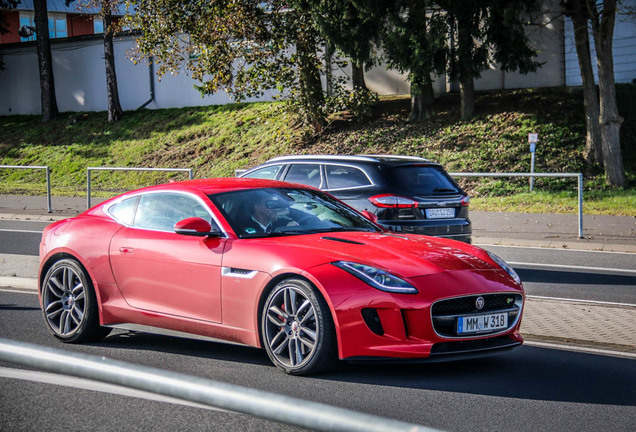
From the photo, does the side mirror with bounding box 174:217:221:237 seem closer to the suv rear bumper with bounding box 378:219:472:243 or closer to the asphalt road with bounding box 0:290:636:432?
the asphalt road with bounding box 0:290:636:432

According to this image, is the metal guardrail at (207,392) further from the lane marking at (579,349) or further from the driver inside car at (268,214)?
the lane marking at (579,349)

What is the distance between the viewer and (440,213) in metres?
11.0

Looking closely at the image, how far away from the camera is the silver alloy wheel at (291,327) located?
6098 millimetres

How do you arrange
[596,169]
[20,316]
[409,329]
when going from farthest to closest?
1. [596,169]
2. [20,316]
3. [409,329]

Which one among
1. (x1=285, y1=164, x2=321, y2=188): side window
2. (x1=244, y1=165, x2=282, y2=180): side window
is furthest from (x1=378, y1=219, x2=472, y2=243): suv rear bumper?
(x1=244, y1=165, x2=282, y2=180): side window

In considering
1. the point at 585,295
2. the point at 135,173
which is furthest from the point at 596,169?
the point at 135,173

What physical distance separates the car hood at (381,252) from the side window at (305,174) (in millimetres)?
4676

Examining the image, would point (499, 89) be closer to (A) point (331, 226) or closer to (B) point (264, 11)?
(B) point (264, 11)

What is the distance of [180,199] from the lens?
7.37 meters

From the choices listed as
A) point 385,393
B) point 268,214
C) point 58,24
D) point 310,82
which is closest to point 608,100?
point 310,82

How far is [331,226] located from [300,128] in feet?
79.7

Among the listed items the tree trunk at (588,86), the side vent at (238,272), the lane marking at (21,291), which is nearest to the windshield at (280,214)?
the side vent at (238,272)

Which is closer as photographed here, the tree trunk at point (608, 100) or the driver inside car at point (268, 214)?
the driver inside car at point (268, 214)

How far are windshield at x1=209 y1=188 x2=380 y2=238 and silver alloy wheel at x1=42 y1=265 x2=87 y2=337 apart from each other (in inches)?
59.0
